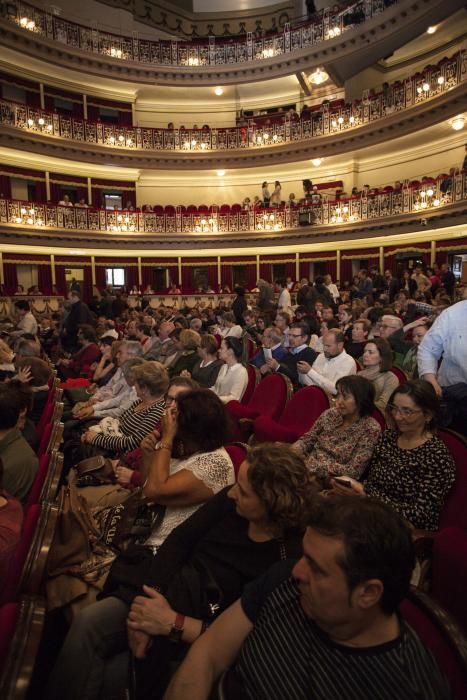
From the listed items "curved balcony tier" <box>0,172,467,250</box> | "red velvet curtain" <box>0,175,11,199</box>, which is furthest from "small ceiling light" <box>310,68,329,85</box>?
"red velvet curtain" <box>0,175,11,199</box>

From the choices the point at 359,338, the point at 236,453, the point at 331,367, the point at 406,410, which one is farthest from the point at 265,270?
the point at 236,453

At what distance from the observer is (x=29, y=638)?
1.32 metres

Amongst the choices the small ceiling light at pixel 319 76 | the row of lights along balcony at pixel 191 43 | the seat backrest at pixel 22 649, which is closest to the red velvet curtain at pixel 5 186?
the row of lights along balcony at pixel 191 43

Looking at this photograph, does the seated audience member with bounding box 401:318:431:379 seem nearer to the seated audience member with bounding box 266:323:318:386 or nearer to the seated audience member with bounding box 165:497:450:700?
the seated audience member with bounding box 266:323:318:386

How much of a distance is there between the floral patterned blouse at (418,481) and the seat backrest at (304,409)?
46.2 inches

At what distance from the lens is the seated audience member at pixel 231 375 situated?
4660 mm

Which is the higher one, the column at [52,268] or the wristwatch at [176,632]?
the column at [52,268]

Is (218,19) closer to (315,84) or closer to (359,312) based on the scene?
(315,84)

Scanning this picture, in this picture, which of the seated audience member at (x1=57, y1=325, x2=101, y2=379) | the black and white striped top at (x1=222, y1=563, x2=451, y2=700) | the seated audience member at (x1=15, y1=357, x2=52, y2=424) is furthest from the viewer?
the seated audience member at (x1=57, y1=325, x2=101, y2=379)

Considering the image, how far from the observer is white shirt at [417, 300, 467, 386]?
9.42 ft

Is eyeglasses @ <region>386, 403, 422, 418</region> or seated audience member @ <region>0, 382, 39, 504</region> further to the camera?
seated audience member @ <region>0, 382, 39, 504</region>

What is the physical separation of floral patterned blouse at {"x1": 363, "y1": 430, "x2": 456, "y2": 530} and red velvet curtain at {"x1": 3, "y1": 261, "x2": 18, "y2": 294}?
54.4 ft

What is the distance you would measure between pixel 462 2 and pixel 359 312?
37.9ft

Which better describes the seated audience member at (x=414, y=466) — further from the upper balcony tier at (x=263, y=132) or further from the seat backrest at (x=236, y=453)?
the upper balcony tier at (x=263, y=132)
